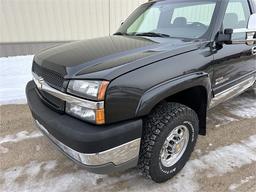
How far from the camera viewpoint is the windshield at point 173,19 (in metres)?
2.71

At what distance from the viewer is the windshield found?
2.71 m

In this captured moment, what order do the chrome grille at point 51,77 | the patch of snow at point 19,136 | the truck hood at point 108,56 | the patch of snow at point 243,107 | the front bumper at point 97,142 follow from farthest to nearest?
1. the patch of snow at point 243,107
2. the patch of snow at point 19,136
3. the chrome grille at point 51,77
4. the truck hood at point 108,56
5. the front bumper at point 97,142

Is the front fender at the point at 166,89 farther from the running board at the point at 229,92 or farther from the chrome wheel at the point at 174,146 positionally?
the running board at the point at 229,92

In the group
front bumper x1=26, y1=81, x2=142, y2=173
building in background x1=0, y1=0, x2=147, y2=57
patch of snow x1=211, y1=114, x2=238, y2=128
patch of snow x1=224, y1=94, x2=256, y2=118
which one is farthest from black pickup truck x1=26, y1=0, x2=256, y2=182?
building in background x1=0, y1=0, x2=147, y2=57

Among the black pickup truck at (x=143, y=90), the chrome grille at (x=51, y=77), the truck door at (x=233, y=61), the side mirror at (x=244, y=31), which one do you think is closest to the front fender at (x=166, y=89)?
the black pickup truck at (x=143, y=90)

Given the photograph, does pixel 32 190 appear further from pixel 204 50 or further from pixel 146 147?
pixel 204 50

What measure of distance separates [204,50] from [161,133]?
100 centimetres

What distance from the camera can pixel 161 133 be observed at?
2.01m

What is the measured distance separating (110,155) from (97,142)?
173 mm

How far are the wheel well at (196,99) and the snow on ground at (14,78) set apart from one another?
3104 mm

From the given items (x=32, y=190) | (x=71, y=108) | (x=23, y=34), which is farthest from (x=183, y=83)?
(x=23, y=34)

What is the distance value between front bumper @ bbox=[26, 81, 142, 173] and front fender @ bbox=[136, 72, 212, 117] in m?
0.13

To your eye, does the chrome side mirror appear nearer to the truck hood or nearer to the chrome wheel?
the truck hood

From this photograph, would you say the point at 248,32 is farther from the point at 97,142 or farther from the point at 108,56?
the point at 97,142
